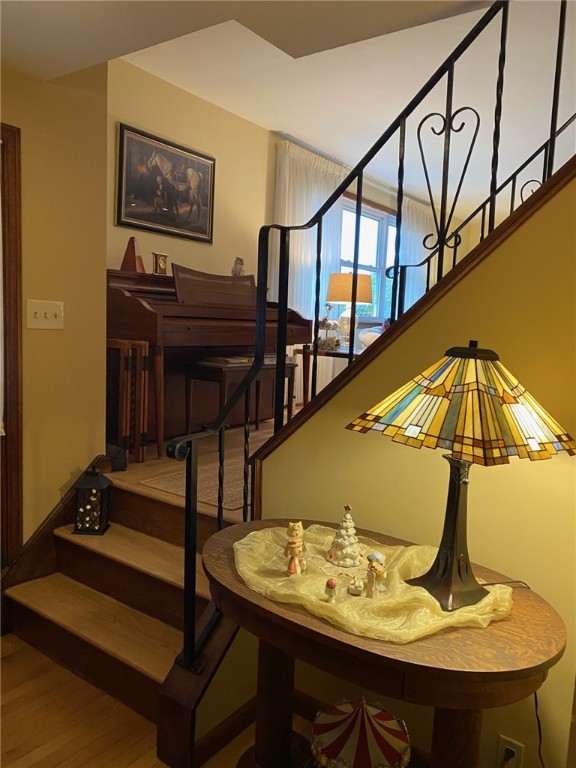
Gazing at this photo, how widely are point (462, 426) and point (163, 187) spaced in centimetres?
353

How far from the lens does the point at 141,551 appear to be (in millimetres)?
2400

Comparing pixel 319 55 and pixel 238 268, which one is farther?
pixel 238 268

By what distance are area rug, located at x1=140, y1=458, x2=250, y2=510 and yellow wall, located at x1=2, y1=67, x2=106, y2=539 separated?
39 cm

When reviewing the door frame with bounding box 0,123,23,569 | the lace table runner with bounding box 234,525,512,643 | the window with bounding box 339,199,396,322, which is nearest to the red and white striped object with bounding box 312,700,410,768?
the lace table runner with bounding box 234,525,512,643

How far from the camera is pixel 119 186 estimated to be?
3.73 meters

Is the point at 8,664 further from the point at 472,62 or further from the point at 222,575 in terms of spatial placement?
the point at 472,62

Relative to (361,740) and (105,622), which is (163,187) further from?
(361,740)

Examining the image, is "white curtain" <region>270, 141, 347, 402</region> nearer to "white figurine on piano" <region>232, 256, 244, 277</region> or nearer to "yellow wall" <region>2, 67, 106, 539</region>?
"white figurine on piano" <region>232, 256, 244, 277</region>

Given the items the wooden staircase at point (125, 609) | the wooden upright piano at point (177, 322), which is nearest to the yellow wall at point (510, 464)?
the wooden staircase at point (125, 609)

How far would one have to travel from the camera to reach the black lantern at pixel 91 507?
2.56 meters

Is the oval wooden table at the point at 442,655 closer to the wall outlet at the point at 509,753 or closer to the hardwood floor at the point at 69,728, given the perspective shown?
the wall outlet at the point at 509,753

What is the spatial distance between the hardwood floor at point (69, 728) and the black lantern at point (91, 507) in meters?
0.58

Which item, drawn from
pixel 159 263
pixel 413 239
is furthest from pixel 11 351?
pixel 413 239

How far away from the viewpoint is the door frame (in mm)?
2275
